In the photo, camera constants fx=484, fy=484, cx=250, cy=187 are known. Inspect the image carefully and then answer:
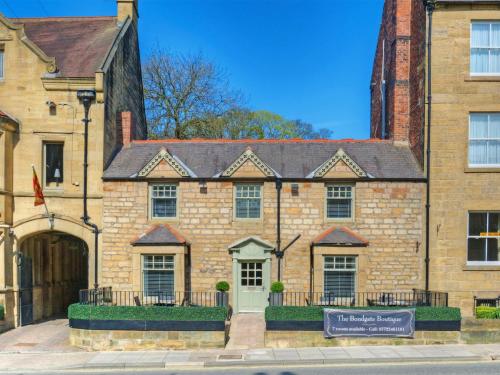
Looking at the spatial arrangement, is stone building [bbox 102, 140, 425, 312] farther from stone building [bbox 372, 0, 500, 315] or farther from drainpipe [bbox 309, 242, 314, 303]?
stone building [bbox 372, 0, 500, 315]

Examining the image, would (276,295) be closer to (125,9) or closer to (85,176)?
(85,176)

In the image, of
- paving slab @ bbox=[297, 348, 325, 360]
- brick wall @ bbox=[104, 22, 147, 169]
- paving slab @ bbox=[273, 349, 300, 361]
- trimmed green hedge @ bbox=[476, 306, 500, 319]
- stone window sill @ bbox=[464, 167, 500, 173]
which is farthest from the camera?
brick wall @ bbox=[104, 22, 147, 169]

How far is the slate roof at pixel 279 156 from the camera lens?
2061cm

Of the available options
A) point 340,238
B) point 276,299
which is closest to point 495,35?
point 340,238

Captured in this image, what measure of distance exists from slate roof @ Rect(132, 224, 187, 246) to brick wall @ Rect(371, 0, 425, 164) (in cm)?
1071

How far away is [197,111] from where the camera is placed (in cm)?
4097

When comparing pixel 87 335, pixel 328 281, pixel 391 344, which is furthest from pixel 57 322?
pixel 391 344

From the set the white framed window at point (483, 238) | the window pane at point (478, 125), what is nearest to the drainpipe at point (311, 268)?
the white framed window at point (483, 238)

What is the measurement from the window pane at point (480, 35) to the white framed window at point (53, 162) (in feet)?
58.6

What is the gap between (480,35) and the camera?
20.0 m

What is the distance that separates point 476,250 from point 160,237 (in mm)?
13050

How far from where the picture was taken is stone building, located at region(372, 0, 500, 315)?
1978cm

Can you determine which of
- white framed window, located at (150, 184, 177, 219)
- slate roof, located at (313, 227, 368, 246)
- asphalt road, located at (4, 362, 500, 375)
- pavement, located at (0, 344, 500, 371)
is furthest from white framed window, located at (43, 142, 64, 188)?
slate roof, located at (313, 227, 368, 246)

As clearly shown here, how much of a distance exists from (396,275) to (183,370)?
10.1 metres
